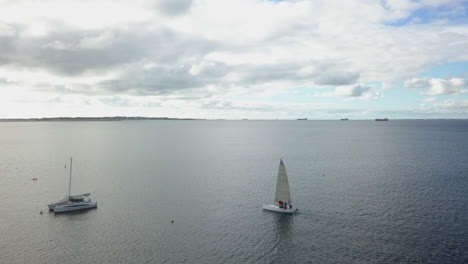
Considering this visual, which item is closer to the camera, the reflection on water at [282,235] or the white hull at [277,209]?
the reflection on water at [282,235]

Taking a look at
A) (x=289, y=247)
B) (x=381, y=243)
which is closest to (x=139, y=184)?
(x=289, y=247)

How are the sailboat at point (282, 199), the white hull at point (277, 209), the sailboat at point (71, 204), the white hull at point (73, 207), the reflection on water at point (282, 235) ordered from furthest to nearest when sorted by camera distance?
the sailboat at point (71, 204)
the white hull at point (73, 207)
the sailboat at point (282, 199)
the white hull at point (277, 209)
the reflection on water at point (282, 235)

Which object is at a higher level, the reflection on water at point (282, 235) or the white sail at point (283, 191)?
the white sail at point (283, 191)

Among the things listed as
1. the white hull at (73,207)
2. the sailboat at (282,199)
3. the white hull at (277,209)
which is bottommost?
the white hull at (73,207)

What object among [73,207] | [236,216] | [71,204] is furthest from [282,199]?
[71,204]

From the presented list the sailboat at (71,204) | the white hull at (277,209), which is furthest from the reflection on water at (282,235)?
the sailboat at (71,204)

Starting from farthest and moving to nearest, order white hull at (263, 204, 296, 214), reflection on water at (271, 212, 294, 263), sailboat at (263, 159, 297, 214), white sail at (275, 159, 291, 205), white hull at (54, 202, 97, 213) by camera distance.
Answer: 1. white sail at (275, 159, 291, 205)
2. white hull at (54, 202, 97, 213)
3. sailboat at (263, 159, 297, 214)
4. white hull at (263, 204, 296, 214)
5. reflection on water at (271, 212, 294, 263)

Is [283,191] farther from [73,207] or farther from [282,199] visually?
[73,207]

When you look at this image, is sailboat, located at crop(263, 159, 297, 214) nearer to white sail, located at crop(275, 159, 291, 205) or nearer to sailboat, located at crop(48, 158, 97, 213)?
white sail, located at crop(275, 159, 291, 205)

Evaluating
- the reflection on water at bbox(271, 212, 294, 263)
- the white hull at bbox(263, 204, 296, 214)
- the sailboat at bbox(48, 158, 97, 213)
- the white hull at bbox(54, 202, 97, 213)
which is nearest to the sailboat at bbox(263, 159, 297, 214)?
the white hull at bbox(263, 204, 296, 214)

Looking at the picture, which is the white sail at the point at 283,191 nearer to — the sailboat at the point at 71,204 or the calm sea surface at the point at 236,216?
the calm sea surface at the point at 236,216
